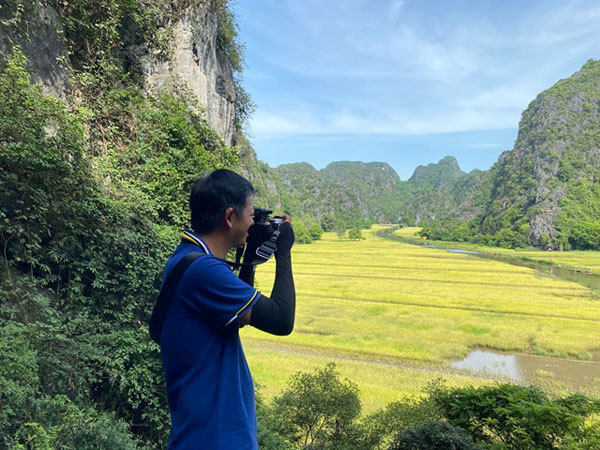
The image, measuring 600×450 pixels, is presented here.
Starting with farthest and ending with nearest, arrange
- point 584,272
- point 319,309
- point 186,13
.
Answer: point 584,272, point 319,309, point 186,13

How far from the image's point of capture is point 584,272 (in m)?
37.1

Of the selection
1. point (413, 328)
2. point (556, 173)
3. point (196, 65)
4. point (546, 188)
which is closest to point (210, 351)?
point (196, 65)

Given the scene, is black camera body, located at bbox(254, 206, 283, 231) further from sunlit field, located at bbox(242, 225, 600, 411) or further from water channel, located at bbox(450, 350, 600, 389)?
water channel, located at bbox(450, 350, 600, 389)

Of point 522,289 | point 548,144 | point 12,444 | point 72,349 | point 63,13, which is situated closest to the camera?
point 12,444

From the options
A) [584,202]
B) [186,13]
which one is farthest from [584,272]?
[584,202]

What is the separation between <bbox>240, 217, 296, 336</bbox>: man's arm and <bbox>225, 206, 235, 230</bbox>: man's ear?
0.80 ft

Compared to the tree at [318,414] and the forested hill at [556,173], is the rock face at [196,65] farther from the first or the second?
the forested hill at [556,173]

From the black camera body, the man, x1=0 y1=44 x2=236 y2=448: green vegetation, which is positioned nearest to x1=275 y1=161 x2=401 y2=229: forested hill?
x1=0 y1=44 x2=236 y2=448: green vegetation

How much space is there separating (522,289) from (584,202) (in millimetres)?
72281

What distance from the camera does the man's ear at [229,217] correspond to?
1388mm

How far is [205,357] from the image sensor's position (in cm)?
117

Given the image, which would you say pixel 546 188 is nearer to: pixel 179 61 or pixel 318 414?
pixel 179 61

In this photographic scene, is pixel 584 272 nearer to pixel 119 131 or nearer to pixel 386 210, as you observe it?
pixel 119 131

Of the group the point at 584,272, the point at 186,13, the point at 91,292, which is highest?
the point at 186,13
